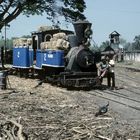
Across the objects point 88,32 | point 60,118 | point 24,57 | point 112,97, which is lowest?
point 112,97

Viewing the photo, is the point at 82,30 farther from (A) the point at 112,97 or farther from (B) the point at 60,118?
(B) the point at 60,118

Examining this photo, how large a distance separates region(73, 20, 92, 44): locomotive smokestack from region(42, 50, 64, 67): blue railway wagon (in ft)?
3.66

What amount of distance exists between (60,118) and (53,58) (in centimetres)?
1001

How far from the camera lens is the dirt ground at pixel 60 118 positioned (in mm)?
10406

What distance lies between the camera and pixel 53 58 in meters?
22.5

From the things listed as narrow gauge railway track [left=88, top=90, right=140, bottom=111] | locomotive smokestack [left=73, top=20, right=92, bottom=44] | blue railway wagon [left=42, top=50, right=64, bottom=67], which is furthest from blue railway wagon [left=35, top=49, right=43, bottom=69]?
narrow gauge railway track [left=88, top=90, right=140, bottom=111]

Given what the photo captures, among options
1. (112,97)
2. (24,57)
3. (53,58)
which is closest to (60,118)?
(112,97)

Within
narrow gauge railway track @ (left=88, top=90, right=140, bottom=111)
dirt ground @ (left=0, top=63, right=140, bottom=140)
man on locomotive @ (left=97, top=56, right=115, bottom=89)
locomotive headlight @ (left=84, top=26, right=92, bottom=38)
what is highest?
locomotive headlight @ (left=84, top=26, right=92, bottom=38)

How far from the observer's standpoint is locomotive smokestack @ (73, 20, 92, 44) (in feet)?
70.3

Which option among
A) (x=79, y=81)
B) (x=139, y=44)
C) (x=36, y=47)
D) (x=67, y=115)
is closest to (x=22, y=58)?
(x=36, y=47)

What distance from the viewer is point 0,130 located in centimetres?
1039

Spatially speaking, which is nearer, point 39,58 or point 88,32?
point 88,32

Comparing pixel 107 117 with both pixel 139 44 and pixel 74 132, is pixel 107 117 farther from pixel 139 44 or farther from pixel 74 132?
pixel 139 44

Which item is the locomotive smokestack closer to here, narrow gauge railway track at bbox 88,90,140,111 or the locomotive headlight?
the locomotive headlight
